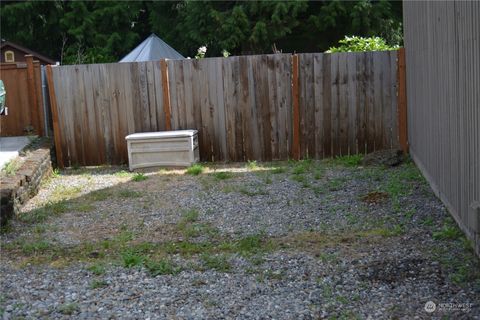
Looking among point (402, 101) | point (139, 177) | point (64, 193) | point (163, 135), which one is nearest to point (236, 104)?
point (163, 135)

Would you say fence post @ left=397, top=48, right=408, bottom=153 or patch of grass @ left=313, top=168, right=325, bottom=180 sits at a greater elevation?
fence post @ left=397, top=48, right=408, bottom=153

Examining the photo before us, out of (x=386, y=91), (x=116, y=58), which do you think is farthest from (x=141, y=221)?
(x=116, y=58)

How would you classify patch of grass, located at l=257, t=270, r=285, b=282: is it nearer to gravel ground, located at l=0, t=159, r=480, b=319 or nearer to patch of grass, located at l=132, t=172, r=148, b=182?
gravel ground, located at l=0, t=159, r=480, b=319

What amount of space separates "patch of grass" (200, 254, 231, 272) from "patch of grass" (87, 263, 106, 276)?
736mm

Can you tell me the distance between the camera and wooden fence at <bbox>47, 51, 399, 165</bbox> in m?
9.16

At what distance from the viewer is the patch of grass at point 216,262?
4.73m

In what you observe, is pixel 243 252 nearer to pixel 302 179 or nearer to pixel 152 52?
pixel 302 179

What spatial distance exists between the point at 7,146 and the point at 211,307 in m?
6.01

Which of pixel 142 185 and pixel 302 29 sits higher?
pixel 302 29

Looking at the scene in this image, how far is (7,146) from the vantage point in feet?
29.8

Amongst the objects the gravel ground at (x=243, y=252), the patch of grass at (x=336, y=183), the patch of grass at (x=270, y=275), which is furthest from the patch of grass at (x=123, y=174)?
the patch of grass at (x=270, y=275)

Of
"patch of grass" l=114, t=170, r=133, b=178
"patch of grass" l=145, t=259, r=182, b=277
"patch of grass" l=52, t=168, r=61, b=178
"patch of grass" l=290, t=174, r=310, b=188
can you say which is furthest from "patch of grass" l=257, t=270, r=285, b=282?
"patch of grass" l=52, t=168, r=61, b=178

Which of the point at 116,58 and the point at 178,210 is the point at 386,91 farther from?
the point at 116,58

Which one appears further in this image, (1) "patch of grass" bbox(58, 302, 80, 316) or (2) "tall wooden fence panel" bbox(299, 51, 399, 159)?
(2) "tall wooden fence panel" bbox(299, 51, 399, 159)
